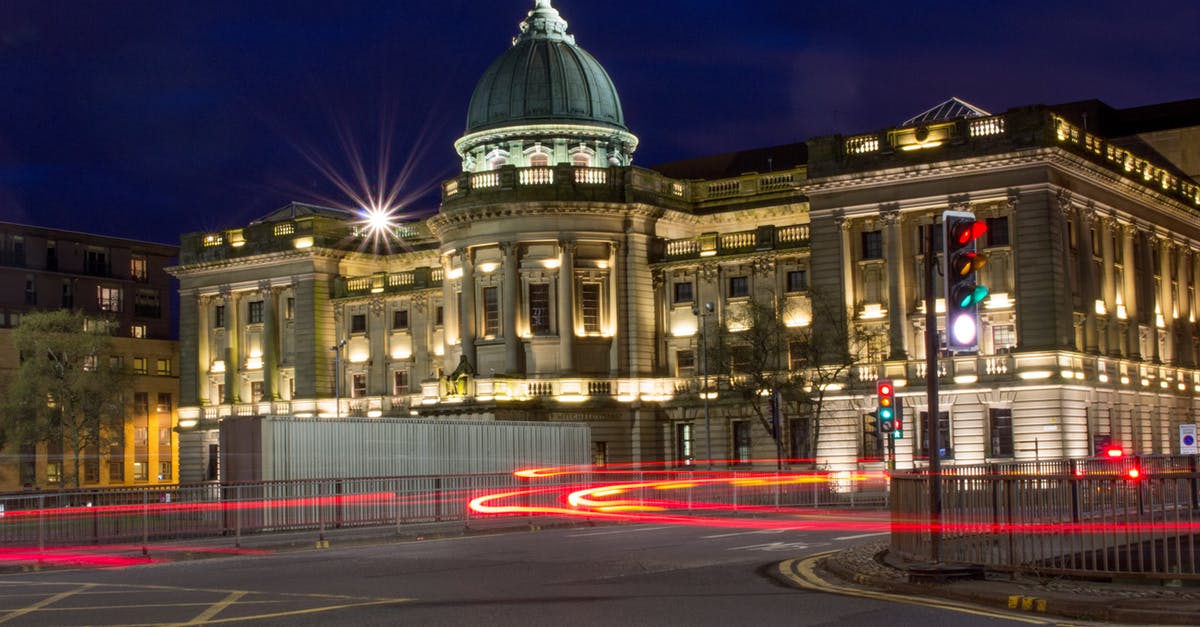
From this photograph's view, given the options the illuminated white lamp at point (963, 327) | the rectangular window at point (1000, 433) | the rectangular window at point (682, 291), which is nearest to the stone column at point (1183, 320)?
the rectangular window at point (1000, 433)

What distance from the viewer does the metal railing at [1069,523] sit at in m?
19.0

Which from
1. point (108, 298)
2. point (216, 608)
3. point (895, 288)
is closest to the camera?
point (216, 608)

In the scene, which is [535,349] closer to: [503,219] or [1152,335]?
[503,219]

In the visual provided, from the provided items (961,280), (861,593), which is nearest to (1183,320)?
(961,280)

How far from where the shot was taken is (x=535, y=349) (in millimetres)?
75500

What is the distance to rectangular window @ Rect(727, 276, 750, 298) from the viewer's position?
76438 millimetres

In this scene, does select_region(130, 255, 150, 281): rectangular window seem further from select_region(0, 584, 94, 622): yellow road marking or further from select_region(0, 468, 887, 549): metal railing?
select_region(0, 584, 94, 622): yellow road marking

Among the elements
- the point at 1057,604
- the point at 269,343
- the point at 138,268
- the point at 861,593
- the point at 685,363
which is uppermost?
the point at 138,268

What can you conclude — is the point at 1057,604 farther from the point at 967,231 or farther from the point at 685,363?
the point at 685,363

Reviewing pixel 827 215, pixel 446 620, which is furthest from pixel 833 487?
pixel 446 620

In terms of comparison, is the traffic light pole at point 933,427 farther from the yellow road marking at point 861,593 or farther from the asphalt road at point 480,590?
the asphalt road at point 480,590

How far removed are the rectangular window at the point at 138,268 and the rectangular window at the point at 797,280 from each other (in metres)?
63.2

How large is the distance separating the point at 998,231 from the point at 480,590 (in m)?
48.6

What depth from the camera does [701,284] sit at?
77.6 m
